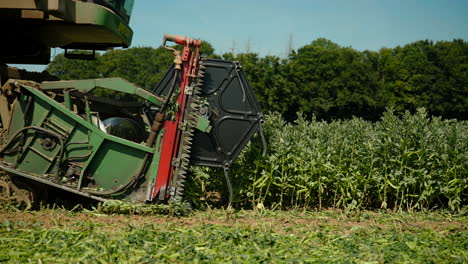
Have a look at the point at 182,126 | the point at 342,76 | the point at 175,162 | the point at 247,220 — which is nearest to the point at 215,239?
the point at 247,220

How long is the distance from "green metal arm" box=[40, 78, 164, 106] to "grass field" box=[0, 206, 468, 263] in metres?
1.65

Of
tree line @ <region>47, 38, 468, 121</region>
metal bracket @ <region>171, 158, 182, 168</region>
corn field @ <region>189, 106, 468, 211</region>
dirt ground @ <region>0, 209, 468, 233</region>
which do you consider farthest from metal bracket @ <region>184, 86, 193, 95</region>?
tree line @ <region>47, 38, 468, 121</region>

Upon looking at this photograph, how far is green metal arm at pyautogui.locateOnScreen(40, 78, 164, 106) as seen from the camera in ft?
20.5

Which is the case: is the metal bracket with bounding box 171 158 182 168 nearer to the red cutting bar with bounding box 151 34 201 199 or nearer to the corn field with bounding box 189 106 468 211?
the red cutting bar with bounding box 151 34 201 199

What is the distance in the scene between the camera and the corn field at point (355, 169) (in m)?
7.46

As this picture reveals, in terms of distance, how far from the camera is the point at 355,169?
7672 millimetres

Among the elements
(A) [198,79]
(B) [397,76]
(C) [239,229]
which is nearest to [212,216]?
(C) [239,229]

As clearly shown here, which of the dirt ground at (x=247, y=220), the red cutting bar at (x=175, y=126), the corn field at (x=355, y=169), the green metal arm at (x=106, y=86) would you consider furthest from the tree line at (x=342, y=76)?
the green metal arm at (x=106, y=86)

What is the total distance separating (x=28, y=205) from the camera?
Answer: 6.27m

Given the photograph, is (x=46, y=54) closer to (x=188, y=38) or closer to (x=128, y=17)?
(x=128, y=17)

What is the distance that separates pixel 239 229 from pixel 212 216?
125 cm

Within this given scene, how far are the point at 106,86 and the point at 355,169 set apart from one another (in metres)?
4.17

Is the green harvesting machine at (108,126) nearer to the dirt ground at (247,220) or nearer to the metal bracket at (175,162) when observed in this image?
the metal bracket at (175,162)

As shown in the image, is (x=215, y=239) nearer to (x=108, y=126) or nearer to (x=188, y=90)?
(x=188, y=90)
